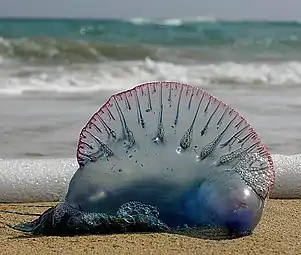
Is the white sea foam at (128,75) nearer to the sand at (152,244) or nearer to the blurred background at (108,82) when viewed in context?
the blurred background at (108,82)

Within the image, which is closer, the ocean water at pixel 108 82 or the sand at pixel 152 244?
the sand at pixel 152 244

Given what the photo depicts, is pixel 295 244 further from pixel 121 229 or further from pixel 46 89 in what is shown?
pixel 46 89

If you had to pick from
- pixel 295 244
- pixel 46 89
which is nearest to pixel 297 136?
pixel 295 244

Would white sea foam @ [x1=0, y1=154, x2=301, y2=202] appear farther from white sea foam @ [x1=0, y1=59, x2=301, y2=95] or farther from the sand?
white sea foam @ [x1=0, y1=59, x2=301, y2=95]

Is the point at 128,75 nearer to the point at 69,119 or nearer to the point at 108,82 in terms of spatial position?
the point at 108,82

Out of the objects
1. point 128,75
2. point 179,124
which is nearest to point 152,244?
point 179,124

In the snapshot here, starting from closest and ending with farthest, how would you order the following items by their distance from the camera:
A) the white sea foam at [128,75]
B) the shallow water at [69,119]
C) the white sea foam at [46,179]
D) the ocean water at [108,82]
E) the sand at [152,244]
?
the sand at [152,244]
the white sea foam at [46,179]
the shallow water at [69,119]
the ocean water at [108,82]
the white sea foam at [128,75]

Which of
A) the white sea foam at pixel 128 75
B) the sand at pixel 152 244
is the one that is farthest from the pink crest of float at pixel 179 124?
the white sea foam at pixel 128 75

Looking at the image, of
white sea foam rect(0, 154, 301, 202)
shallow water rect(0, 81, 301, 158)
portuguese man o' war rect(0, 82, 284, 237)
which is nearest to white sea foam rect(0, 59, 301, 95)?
shallow water rect(0, 81, 301, 158)
